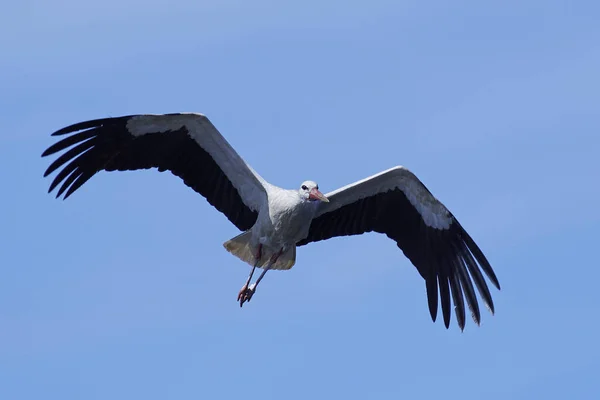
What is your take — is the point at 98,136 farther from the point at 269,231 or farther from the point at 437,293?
the point at 437,293

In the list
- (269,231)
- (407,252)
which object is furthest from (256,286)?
(407,252)

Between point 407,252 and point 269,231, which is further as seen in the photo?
point 407,252

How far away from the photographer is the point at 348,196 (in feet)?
60.3

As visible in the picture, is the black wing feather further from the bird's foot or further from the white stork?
the bird's foot

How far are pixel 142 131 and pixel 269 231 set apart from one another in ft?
6.08

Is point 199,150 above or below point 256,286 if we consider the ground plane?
above

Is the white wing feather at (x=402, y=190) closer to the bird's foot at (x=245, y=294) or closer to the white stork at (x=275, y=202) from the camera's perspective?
the white stork at (x=275, y=202)

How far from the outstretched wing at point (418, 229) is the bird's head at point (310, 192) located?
511 mm

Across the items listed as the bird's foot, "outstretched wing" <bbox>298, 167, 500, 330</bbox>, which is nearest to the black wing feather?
"outstretched wing" <bbox>298, 167, 500, 330</bbox>

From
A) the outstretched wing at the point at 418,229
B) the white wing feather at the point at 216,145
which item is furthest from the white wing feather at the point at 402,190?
the white wing feather at the point at 216,145

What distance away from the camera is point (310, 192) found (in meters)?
17.8

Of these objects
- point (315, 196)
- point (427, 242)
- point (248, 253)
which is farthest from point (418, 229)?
point (248, 253)

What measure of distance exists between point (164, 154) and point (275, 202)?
1410 mm

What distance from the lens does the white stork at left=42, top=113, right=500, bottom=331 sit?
58.2ft
